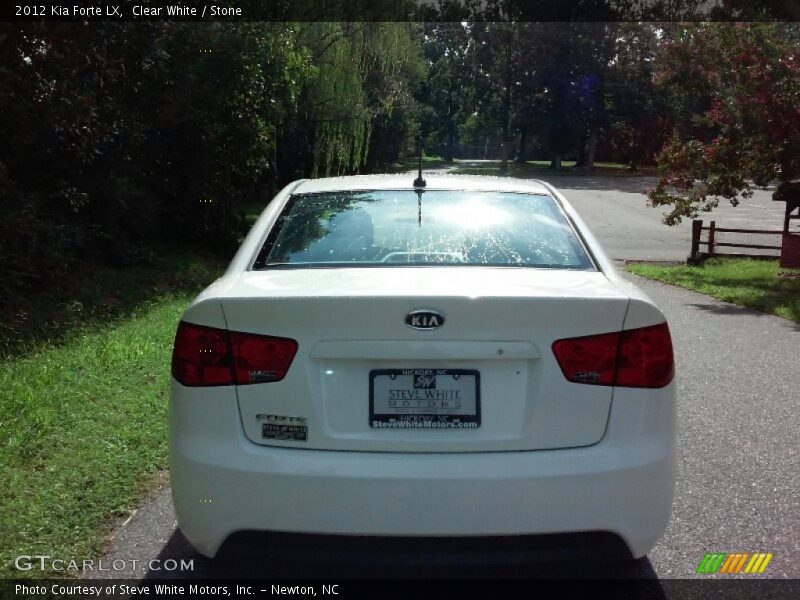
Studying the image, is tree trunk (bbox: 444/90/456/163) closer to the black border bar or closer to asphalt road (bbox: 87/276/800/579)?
the black border bar

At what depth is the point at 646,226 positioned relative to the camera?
1241 inches

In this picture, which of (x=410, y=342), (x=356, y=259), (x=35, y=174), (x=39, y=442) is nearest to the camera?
(x=410, y=342)

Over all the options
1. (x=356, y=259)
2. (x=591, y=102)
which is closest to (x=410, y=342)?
(x=356, y=259)

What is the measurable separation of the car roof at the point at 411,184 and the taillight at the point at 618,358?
151cm

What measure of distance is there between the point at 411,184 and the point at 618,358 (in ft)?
5.76

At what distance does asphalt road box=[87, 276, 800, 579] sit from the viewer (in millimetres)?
3764

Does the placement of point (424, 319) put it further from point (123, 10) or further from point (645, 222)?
point (645, 222)

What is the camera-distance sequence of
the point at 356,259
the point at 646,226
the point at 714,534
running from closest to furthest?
the point at 356,259 → the point at 714,534 → the point at 646,226

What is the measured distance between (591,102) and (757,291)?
52.4m

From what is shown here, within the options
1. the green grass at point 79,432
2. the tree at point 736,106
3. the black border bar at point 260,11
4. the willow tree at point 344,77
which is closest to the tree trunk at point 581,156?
the black border bar at point 260,11

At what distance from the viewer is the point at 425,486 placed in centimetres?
295

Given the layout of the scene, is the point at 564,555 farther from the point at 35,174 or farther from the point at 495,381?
the point at 35,174

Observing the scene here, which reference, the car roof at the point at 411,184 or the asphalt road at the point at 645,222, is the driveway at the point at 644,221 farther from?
the car roof at the point at 411,184

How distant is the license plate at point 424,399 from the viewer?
3018 mm
